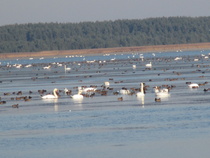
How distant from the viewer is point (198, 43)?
512 ft

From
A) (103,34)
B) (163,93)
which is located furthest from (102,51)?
(163,93)

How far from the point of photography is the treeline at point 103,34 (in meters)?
158

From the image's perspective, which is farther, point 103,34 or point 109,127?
point 103,34

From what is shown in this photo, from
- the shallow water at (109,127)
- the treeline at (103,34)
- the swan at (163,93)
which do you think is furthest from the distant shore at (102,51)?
the shallow water at (109,127)

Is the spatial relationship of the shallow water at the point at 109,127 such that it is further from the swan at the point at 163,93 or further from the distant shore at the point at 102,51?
the distant shore at the point at 102,51

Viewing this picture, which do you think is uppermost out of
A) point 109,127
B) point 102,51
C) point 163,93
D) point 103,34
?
point 103,34

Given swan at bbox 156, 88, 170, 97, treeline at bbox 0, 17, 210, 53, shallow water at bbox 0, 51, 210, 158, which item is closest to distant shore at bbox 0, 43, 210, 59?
treeline at bbox 0, 17, 210, 53

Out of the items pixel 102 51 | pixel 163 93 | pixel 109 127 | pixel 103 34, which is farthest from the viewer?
pixel 103 34

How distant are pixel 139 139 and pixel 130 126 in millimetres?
2744

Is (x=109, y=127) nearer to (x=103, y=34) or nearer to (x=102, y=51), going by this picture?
(x=102, y=51)

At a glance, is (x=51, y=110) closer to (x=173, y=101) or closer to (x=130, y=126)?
(x=173, y=101)

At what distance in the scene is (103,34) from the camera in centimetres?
17150

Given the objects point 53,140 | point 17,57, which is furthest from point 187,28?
point 53,140

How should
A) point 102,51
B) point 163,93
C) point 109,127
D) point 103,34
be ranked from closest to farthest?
point 109,127 < point 163,93 < point 102,51 < point 103,34
